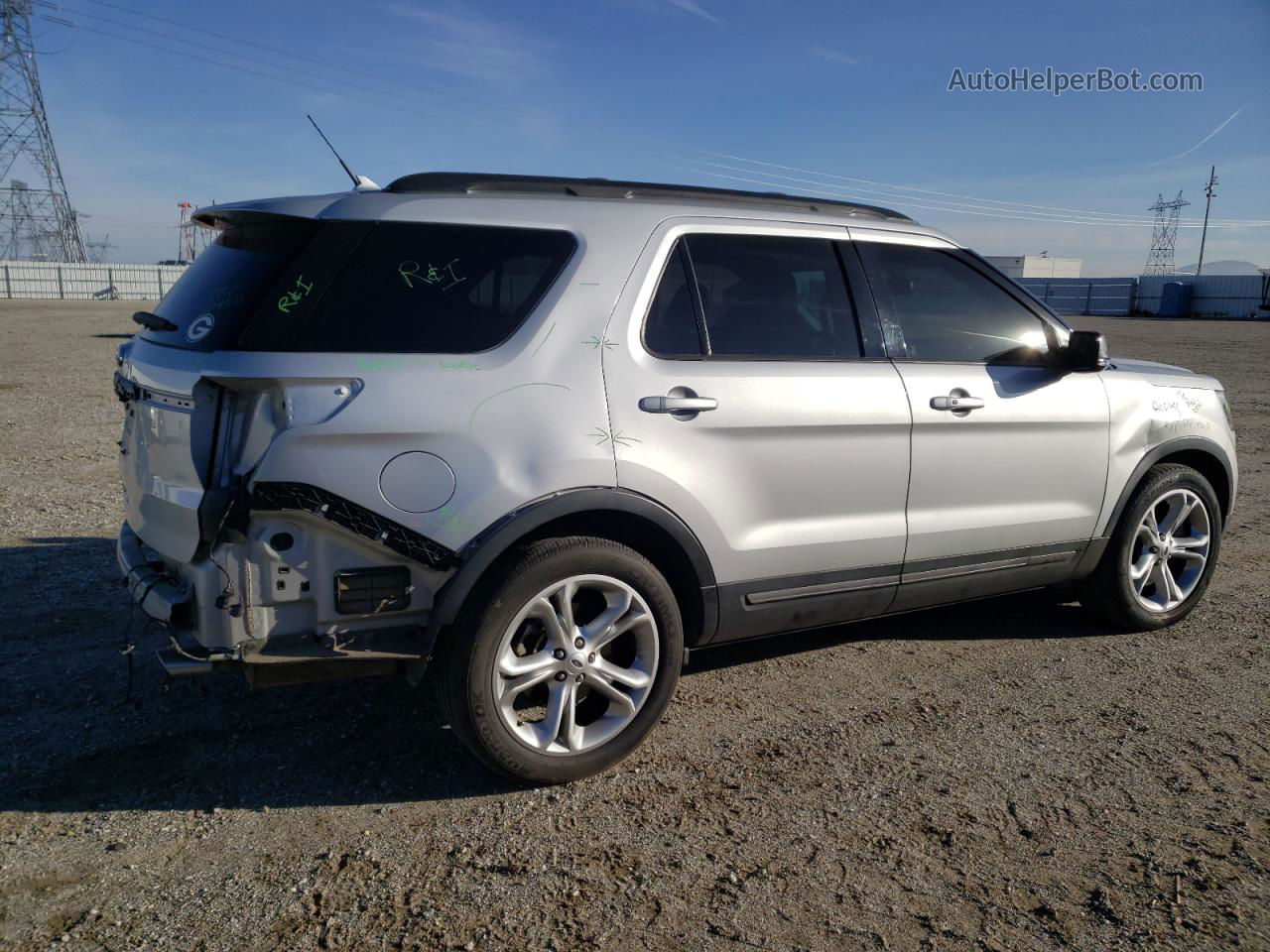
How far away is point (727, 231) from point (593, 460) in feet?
3.74

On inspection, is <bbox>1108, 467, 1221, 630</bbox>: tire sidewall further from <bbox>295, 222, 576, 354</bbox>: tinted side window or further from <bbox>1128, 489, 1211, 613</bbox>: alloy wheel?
<bbox>295, 222, 576, 354</bbox>: tinted side window

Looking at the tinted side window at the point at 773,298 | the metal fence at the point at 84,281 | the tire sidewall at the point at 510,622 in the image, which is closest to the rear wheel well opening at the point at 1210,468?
the tinted side window at the point at 773,298

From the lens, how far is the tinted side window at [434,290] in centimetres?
306

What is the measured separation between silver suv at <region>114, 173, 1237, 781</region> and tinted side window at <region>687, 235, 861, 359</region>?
1 cm

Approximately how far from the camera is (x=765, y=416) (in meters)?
3.63

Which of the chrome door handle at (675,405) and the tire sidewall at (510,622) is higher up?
the chrome door handle at (675,405)

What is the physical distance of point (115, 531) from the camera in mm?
6289

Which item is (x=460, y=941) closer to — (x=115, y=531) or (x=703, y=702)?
(x=703, y=702)

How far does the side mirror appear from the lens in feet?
14.3

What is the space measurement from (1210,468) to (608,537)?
3546mm

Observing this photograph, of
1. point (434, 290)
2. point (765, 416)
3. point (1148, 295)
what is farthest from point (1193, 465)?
point (1148, 295)

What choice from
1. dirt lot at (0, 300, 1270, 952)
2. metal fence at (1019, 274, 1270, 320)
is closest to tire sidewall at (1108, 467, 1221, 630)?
dirt lot at (0, 300, 1270, 952)

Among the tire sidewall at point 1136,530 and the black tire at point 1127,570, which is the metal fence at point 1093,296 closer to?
the tire sidewall at point 1136,530

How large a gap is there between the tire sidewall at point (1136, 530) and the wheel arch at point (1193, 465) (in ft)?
0.22
